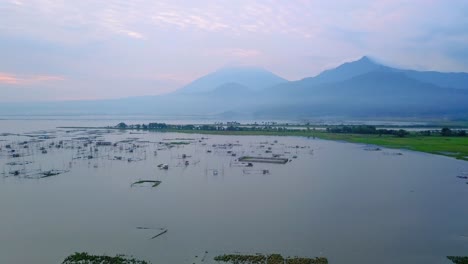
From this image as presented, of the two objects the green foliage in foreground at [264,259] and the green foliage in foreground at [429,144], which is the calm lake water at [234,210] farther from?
the green foliage in foreground at [429,144]

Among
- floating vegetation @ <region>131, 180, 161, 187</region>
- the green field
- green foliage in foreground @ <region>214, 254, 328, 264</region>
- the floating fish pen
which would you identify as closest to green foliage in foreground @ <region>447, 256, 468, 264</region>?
green foliage in foreground @ <region>214, 254, 328, 264</region>

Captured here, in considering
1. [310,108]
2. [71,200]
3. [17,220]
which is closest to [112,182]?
[71,200]

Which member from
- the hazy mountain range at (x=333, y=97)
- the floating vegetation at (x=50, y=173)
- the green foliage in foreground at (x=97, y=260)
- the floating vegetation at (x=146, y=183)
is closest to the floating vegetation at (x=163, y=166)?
the floating vegetation at (x=146, y=183)

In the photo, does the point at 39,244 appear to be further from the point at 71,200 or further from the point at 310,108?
the point at 310,108

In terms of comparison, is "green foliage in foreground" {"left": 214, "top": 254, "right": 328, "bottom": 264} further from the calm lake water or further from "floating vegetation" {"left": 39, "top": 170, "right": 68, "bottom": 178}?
"floating vegetation" {"left": 39, "top": 170, "right": 68, "bottom": 178}

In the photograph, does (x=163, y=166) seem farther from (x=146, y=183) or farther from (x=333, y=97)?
(x=333, y=97)
